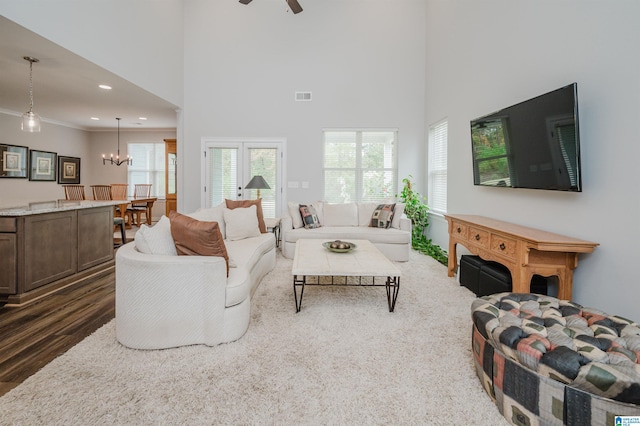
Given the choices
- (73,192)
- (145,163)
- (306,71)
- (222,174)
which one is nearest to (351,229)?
(222,174)

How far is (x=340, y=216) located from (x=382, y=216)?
0.73 meters

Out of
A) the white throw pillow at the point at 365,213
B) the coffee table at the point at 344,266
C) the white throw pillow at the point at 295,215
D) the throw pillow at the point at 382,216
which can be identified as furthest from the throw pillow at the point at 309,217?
the coffee table at the point at 344,266

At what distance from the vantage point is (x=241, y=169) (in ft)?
21.0

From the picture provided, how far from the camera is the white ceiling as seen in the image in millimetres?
3406

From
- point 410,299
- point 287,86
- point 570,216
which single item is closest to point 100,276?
point 410,299

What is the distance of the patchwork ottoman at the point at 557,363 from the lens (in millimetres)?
1274

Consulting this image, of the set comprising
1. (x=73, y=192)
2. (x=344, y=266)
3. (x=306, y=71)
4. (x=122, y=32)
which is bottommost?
(x=344, y=266)

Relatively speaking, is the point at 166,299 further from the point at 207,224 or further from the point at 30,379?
the point at 30,379

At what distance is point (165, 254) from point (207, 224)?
42 cm

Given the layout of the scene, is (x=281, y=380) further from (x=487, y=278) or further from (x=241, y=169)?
(x=241, y=169)

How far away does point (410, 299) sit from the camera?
10.7 feet

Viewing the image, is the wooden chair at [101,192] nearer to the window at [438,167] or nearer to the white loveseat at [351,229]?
the white loveseat at [351,229]

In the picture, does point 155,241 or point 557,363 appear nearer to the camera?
point 557,363

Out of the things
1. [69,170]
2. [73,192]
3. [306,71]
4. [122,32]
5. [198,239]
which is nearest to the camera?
[198,239]
